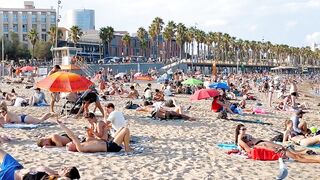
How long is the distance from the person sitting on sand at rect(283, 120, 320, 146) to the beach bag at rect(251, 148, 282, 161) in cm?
224

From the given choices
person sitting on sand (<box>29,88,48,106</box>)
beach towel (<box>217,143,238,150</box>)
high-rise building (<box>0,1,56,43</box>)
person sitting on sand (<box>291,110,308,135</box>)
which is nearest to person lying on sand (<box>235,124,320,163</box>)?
beach towel (<box>217,143,238,150</box>)

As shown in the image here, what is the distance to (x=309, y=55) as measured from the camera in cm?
15925

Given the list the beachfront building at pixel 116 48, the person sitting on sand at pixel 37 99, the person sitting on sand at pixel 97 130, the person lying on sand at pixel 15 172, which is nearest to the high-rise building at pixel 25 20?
the beachfront building at pixel 116 48

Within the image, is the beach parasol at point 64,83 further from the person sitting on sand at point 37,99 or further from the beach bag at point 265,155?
the beach bag at point 265,155

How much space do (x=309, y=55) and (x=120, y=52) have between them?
2988 inches

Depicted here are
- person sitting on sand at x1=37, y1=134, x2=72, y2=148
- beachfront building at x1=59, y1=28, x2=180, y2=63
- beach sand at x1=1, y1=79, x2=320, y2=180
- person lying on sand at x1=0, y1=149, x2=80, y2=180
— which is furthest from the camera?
beachfront building at x1=59, y1=28, x2=180, y2=63

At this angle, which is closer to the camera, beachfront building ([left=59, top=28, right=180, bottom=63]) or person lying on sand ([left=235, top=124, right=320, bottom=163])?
person lying on sand ([left=235, top=124, right=320, bottom=163])

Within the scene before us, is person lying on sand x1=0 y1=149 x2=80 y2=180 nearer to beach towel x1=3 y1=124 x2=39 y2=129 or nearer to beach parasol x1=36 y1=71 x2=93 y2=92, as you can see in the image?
beach towel x1=3 y1=124 x2=39 y2=129

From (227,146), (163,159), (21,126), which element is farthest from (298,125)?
(21,126)

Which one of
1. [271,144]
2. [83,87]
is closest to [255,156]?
[271,144]

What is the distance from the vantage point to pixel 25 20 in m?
94.4

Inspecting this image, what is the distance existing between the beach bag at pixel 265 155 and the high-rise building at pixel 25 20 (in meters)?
87.8

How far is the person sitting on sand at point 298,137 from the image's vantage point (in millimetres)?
11149

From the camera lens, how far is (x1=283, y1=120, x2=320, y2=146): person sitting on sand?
1115 cm
